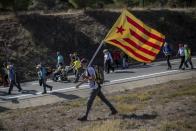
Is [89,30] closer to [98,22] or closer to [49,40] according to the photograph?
[98,22]

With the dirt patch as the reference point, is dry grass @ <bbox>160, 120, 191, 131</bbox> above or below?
above

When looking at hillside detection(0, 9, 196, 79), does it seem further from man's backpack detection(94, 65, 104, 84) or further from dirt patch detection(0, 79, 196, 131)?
man's backpack detection(94, 65, 104, 84)

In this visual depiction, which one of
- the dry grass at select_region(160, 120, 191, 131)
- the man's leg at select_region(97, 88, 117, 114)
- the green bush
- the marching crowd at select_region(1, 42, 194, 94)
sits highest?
the green bush

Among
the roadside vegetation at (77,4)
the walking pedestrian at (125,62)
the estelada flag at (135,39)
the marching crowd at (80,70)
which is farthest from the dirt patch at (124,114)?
the roadside vegetation at (77,4)

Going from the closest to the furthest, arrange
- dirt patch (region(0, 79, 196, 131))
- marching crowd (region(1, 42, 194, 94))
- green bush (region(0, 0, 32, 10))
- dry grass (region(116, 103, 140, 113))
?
dirt patch (region(0, 79, 196, 131))
dry grass (region(116, 103, 140, 113))
marching crowd (region(1, 42, 194, 94))
green bush (region(0, 0, 32, 10))

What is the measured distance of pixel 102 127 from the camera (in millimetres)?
14461

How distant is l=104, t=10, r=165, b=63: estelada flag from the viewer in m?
15.0

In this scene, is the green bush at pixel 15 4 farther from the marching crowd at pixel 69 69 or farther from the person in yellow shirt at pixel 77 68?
the person in yellow shirt at pixel 77 68

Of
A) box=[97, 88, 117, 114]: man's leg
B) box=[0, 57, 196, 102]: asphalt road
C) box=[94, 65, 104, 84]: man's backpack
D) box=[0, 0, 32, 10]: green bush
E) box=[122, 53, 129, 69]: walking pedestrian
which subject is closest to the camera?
box=[94, 65, 104, 84]: man's backpack

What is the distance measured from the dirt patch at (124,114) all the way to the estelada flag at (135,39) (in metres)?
2.08

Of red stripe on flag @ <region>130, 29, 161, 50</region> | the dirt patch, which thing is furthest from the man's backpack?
red stripe on flag @ <region>130, 29, 161, 50</region>

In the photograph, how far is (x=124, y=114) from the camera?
53.5ft

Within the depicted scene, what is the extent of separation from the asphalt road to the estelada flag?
27.0ft

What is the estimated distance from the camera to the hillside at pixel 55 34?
3403 centimetres
